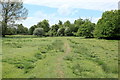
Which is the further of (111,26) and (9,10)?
(111,26)

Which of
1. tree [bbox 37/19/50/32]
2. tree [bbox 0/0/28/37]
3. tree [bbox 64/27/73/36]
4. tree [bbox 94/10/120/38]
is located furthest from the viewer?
tree [bbox 37/19/50/32]

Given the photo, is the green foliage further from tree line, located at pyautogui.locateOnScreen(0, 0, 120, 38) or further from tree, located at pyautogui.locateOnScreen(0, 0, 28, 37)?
tree, located at pyautogui.locateOnScreen(0, 0, 28, 37)

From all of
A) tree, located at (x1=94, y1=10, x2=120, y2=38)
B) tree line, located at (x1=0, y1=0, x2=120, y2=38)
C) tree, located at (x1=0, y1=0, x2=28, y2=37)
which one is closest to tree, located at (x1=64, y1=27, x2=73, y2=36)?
tree line, located at (x1=0, y1=0, x2=120, y2=38)

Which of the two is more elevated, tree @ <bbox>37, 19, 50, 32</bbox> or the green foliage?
tree @ <bbox>37, 19, 50, 32</bbox>

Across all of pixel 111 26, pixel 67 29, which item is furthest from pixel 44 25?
pixel 111 26

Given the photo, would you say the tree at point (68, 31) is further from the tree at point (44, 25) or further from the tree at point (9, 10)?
the tree at point (9, 10)

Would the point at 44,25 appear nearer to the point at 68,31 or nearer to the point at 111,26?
the point at 68,31

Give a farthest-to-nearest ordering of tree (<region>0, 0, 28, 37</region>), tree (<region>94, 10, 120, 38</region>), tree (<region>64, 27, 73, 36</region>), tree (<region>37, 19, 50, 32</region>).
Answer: tree (<region>37, 19, 50, 32</region>), tree (<region>64, 27, 73, 36</region>), tree (<region>94, 10, 120, 38</region>), tree (<region>0, 0, 28, 37</region>)

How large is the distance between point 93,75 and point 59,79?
1838 mm

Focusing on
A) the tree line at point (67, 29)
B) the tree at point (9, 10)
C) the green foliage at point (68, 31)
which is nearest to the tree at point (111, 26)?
the tree line at point (67, 29)

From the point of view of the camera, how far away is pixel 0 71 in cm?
716

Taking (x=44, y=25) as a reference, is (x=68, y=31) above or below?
below

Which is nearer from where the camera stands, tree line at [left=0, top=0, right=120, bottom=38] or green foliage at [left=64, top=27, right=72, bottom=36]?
tree line at [left=0, top=0, right=120, bottom=38]

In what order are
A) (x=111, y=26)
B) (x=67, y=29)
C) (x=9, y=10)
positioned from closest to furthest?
(x=9, y=10)
(x=111, y=26)
(x=67, y=29)
